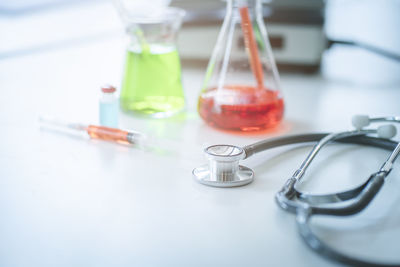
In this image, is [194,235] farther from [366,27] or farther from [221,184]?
[366,27]

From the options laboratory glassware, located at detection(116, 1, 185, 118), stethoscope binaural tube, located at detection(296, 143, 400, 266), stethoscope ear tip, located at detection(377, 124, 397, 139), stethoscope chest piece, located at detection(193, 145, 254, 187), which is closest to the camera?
stethoscope binaural tube, located at detection(296, 143, 400, 266)

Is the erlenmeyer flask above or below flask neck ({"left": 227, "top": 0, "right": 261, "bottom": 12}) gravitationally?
below

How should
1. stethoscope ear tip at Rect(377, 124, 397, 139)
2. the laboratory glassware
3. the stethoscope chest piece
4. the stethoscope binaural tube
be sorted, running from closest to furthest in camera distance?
the stethoscope binaural tube → the stethoscope chest piece → stethoscope ear tip at Rect(377, 124, 397, 139) → the laboratory glassware

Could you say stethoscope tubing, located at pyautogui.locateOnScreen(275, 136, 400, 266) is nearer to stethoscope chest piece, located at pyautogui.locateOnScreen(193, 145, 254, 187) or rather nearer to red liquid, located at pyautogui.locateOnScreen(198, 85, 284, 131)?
stethoscope chest piece, located at pyautogui.locateOnScreen(193, 145, 254, 187)

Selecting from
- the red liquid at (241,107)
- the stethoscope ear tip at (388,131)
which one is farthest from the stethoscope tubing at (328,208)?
the red liquid at (241,107)

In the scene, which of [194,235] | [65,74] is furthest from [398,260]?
[65,74]

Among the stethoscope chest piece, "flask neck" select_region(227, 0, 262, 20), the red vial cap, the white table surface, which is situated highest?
"flask neck" select_region(227, 0, 262, 20)

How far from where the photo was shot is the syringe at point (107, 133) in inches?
28.4

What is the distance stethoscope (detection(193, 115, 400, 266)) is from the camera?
0.47 metres

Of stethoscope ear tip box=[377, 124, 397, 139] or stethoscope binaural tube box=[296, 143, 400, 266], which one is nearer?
stethoscope binaural tube box=[296, 143, 400, 266]

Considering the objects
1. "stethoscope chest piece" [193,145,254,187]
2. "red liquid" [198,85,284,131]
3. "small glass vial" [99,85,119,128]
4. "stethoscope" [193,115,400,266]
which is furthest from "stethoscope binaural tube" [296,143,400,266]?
"small glass vial" [99,85,119,128]

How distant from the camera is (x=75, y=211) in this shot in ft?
1.76

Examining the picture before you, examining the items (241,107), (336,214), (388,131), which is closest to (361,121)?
(388,131)

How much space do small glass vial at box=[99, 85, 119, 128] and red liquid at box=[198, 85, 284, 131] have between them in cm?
13
